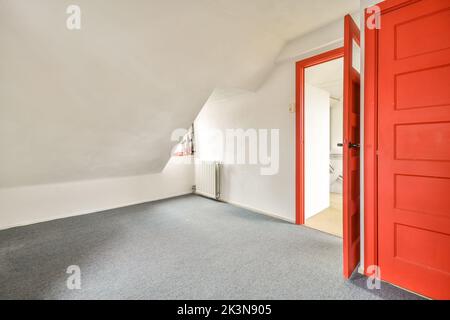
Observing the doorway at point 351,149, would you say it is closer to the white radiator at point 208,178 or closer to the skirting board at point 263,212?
the skirting board at point 263,212

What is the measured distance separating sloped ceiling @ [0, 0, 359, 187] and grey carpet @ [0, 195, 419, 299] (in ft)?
3.66

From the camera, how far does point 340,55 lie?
2398 millimetres

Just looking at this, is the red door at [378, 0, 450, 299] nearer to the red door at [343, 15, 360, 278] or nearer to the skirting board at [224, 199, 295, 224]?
the red door at [343, 15, 360, 278]

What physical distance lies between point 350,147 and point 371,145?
16 centimetres

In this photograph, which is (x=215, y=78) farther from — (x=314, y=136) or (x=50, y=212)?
(x=50, y=212)

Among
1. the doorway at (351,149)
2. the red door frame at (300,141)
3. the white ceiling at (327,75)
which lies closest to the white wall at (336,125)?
the white ceiling at (327,75)

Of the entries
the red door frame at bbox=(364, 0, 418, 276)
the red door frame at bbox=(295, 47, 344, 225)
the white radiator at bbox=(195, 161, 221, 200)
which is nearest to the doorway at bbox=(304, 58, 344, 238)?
the red door frame at bbox=(295, 47, 344, 225)

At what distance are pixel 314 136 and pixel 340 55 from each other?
1243 millimetres

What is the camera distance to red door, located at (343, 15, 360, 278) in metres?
1.66

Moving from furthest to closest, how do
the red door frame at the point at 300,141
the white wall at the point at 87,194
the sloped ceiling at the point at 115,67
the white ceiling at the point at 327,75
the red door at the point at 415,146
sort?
the white wall at the point at 87,194 < the white ceiling at the point at 327,75 < the red door frame at the point at 300,141 < the sloped ceiling at the point at 115,67 < the red door at the point at 415,146

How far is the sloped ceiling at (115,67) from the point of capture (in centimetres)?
177

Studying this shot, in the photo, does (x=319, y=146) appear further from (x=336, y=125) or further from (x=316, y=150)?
(x=336, y=125)

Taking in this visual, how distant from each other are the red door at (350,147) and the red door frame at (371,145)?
0.09m
